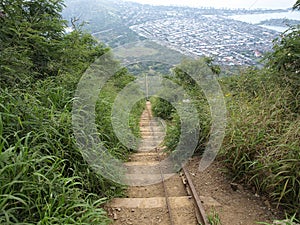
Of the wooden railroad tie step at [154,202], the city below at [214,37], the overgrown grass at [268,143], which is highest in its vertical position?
the city below at [214,37]

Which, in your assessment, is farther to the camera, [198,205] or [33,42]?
[33,42]

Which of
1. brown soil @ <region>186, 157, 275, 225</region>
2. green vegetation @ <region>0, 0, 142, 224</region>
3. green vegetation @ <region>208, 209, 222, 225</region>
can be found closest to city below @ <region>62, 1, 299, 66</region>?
brown soil @ <region>186, 157, 275, 225</region>

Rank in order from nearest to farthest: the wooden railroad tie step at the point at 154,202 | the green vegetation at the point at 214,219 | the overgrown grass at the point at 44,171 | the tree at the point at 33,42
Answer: the overgrown grass at the point at 44,171 → the green vegetation at the point at 214,219 → the wooden railroad tie step at the point at 154,202 → the tree at the point at 33,42

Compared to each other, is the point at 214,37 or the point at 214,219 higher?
the point at 214,37

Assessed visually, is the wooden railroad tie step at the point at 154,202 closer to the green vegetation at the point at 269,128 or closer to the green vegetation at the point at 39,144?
the green vegetation at the point at 39,144

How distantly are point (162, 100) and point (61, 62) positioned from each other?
6.38 meters

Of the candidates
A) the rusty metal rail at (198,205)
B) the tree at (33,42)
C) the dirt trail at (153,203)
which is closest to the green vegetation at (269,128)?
the rusty metal rail at (198,205)

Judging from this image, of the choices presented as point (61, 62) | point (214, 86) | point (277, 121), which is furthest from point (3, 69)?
point (214, 86)

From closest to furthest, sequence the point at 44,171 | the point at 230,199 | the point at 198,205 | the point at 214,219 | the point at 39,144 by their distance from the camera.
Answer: the point at 44,171 < the point at 214,219 < the point at 39,144 < the point at 198,205 < the point at 230,199

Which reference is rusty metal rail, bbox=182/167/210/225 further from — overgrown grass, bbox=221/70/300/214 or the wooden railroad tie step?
overgrown grass, bbox=221/70/300/214

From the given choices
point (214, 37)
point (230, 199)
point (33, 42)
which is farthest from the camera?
point (214, 37)

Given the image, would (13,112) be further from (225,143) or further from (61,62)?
(61,62)

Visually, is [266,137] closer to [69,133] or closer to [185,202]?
[185,202]

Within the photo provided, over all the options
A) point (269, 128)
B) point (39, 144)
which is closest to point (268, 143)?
point (269, 128)
